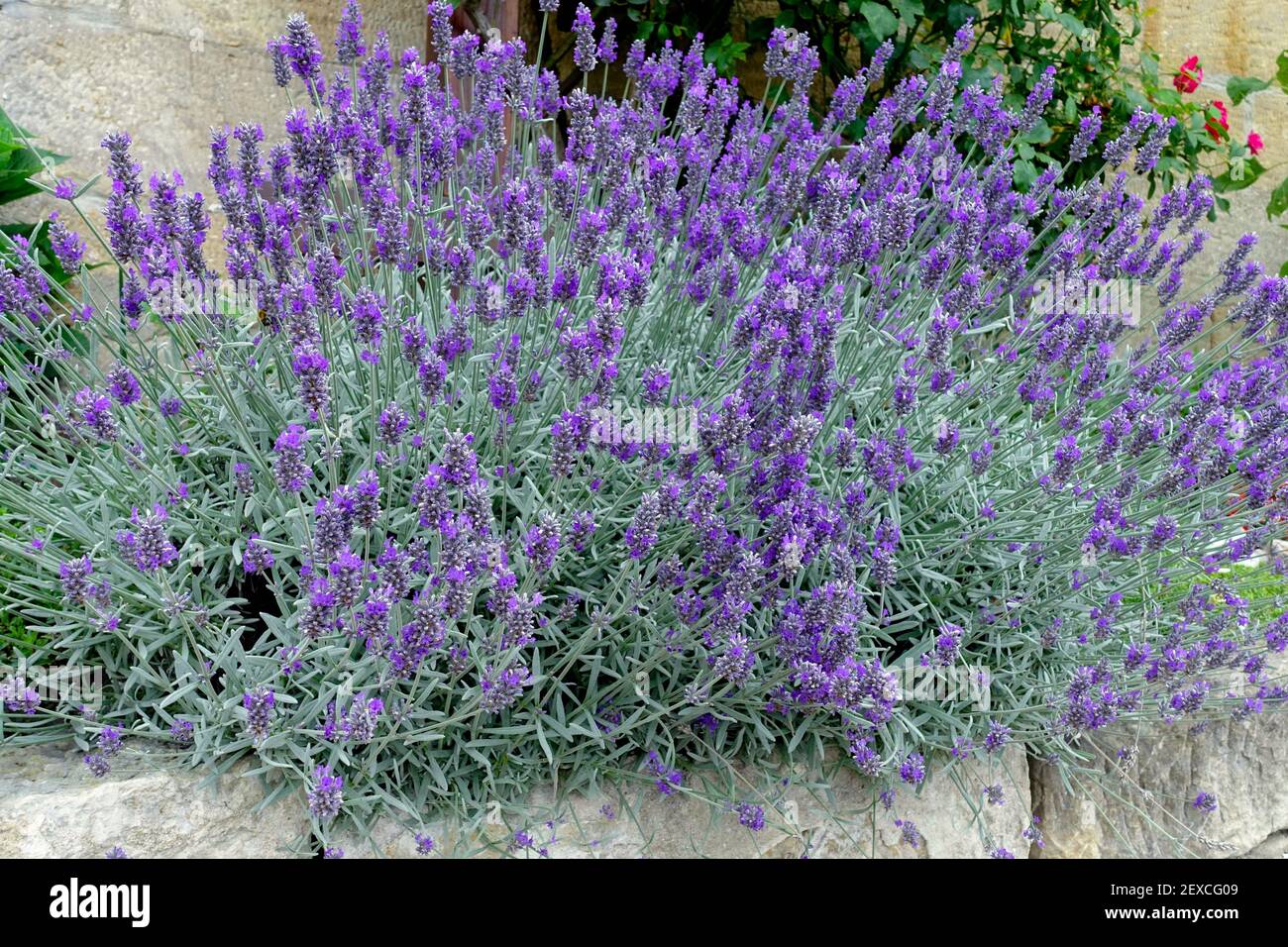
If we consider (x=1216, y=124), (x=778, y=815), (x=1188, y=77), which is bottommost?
(x=778, y=815)

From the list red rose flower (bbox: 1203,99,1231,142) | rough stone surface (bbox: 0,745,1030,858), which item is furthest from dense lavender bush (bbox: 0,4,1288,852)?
red rose flower (bbox: 1203,99,1231,142)

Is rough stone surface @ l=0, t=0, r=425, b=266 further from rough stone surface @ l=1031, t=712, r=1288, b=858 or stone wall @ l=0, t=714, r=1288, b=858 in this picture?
rough stone surface @ l=1031, t=712, r=1288, b=858

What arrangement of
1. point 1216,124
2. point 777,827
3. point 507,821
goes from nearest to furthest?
point 507,821
point 777,827
point 1216,124

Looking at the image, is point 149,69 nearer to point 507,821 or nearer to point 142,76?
point 142,76

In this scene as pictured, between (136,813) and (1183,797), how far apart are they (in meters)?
2.27

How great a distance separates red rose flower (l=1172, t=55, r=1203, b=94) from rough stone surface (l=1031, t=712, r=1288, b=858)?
3298mm

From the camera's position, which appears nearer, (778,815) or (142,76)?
(778,815)

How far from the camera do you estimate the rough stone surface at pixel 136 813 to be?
73.1 inches

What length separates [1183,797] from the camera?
8.87ft

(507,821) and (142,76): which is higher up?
(142,76)

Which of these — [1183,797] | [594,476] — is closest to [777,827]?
[594,476]

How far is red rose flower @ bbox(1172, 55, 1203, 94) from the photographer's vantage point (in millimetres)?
5020

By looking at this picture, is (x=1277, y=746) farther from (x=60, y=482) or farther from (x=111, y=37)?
(x=111, y=37)

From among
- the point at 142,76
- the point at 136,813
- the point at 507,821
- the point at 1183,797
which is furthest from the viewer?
the point at 142,76
